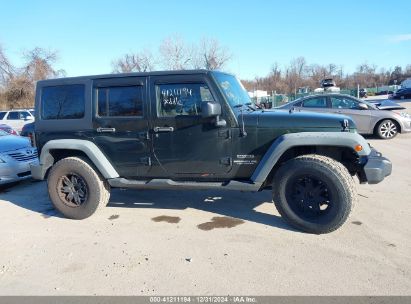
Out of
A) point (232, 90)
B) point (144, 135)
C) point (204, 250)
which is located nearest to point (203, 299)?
point (204, 250)

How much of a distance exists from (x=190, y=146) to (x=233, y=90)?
3.28 ft

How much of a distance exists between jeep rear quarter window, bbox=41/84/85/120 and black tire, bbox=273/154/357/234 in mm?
2922

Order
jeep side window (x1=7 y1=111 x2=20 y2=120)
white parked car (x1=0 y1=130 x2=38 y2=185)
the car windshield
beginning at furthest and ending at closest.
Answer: jeep side window (x1=7 y1=111 x2=20 y2=120) → white parked car (x1=0 y1=130 x2=38 y2=185) → the car windshield

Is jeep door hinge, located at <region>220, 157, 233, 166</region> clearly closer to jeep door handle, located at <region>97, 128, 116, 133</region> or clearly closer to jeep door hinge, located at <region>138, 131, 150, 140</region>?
jeep door hinge, located at <region>138, 131, 150, 140</region>

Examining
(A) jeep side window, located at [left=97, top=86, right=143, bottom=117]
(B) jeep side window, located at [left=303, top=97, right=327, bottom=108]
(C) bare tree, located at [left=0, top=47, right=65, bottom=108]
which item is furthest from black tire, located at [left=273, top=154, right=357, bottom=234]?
(C) bare tree, located at [left=0, top=47, right=65, bottom=108]

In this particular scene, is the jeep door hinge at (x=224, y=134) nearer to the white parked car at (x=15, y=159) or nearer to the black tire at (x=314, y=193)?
the black tire at (x=314, y=193)

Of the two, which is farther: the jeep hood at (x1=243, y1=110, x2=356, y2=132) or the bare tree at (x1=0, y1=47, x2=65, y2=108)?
the bare tree at (x1=0, y1=47, x2=65, y2=108)

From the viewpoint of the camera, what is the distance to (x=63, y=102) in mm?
5000

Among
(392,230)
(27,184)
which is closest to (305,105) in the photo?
(392,230)

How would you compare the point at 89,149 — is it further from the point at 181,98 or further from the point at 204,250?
the point at 204,250

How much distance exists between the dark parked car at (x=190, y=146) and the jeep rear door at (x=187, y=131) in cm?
1

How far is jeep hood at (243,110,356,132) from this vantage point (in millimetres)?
4133

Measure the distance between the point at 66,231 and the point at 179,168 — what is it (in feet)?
5.56

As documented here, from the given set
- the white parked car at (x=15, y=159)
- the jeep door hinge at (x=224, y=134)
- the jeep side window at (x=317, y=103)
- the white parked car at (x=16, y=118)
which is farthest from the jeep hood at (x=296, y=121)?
the white parked car at (x=16, y=118)
